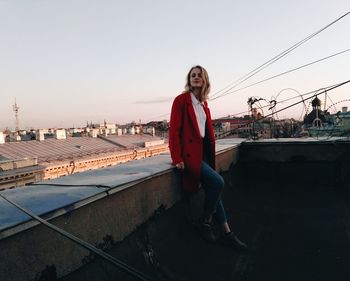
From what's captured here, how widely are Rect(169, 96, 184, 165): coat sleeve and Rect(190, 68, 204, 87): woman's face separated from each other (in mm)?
213

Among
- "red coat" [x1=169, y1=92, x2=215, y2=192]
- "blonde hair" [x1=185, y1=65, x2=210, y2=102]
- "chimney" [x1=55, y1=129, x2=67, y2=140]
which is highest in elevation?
"blonde hair" [x1=185, y1=65, x2=210, y2=102]

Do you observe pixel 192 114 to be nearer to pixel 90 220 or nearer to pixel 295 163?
pixel 90 220

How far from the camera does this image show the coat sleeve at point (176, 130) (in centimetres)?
277

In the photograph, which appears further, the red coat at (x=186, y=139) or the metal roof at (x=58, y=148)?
the metal roof at (x=58, y=148)

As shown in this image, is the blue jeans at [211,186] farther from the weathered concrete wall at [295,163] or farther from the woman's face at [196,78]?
the weathered concrete wall at [295,163]

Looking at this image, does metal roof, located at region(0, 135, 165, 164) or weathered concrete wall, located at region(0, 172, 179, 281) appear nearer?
weathered concrete wall, located at region(0, 172, 179, 281)

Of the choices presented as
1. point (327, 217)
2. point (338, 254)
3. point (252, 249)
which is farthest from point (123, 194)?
point (327, 217)

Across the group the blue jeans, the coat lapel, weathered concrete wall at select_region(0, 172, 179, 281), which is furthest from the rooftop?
the coat lapel

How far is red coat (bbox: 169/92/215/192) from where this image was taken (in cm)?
278

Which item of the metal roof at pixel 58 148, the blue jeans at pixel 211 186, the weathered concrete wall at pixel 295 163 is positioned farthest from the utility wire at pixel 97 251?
the metal roof at pixel 58 148

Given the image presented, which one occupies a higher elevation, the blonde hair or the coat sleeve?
the blonde hair

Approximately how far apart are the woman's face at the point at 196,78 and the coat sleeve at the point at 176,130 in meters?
0.21

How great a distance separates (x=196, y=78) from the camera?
2980 millimetres

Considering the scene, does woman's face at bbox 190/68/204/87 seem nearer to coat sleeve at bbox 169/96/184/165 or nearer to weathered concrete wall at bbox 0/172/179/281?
coat sleeve at bbox 169/96/184/165
